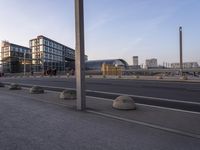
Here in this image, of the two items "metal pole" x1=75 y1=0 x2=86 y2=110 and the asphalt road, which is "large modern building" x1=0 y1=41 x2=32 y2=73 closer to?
the asphalt road

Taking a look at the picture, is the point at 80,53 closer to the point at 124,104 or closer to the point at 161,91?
the point at 124,104

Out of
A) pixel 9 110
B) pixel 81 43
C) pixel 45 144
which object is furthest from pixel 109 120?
pixel 9 110

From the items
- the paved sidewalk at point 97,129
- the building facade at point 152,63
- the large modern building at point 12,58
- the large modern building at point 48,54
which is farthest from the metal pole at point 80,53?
the large modern building at point 12,58

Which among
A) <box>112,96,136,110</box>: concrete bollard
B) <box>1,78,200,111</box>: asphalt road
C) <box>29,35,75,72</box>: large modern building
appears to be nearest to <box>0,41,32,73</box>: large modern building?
<box>29,35,75,72</box>: large modern building

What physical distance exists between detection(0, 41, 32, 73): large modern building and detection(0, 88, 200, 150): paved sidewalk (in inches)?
3646

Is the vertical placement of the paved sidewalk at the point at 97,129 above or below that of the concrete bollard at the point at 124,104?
below

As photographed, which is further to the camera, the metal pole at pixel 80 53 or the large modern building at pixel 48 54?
the large modern building at pixel 48 54

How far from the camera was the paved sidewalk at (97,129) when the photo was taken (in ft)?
15.3

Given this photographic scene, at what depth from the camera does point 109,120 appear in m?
6.76

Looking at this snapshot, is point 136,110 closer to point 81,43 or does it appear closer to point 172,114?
point 172,114

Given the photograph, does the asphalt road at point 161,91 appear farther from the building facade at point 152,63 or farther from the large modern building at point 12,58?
the large modern building at point 12,58

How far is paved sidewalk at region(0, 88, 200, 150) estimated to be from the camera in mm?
4660

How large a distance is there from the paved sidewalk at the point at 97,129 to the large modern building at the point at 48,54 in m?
89.0

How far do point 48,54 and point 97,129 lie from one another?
103 metres
